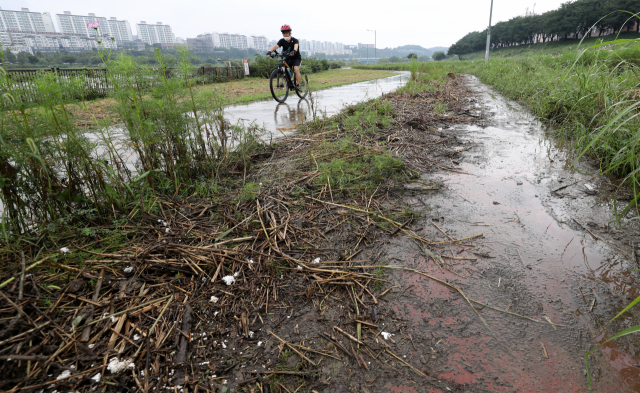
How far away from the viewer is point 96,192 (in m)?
2.52

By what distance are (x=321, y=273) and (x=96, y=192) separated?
Result: 6.73 ft

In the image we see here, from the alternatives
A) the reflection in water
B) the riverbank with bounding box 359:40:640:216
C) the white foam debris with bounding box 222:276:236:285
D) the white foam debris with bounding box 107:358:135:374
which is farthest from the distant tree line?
the white foam debris with bounding box 107:358:135:374

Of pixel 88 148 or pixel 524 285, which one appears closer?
pixel 524 285

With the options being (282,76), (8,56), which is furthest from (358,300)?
→ (282,76)

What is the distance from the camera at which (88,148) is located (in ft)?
7.93

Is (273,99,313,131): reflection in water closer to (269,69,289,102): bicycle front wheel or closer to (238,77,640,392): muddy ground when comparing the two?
(269,69,289,102): bicycle front wheel

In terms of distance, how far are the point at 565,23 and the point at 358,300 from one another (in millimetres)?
70179

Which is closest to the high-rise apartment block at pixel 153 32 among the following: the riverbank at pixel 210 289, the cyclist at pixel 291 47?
the cyclist at pixel 291 47

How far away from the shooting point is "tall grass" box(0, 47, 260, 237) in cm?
200

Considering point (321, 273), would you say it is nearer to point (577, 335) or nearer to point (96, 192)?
point (577, 335)

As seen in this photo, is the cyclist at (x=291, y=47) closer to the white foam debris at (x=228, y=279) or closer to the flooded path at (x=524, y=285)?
the flooded path at (x=524, y=285)

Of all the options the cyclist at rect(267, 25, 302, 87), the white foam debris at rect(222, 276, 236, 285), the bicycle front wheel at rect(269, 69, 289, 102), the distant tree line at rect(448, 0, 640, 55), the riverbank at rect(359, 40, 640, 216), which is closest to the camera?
the white foam debris at rect(222, 276, 236, 285)

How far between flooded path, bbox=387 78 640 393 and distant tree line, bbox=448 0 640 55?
40274 mm

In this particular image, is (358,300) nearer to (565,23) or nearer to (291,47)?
(291,47)
